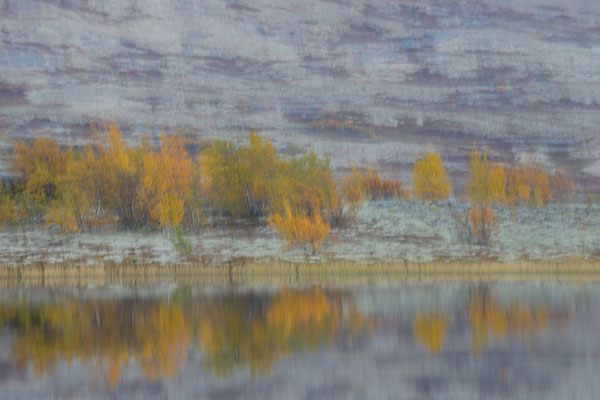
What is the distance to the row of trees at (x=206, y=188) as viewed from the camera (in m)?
24.0

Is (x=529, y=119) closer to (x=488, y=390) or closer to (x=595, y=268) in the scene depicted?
(x=595, y=268)

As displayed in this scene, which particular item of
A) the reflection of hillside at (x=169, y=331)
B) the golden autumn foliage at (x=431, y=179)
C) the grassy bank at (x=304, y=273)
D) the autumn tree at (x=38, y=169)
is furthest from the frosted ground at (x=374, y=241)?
the reflection of hillside at (x=169, y=331)

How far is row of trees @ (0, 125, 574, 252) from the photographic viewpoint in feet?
78.9

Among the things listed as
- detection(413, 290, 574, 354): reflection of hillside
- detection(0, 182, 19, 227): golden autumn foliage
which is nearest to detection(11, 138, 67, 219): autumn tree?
detection(0, 182, 19, 227): golden autumn foliage

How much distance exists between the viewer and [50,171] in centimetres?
2516

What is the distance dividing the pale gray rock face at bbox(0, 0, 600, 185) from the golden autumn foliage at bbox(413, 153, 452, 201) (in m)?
0.40

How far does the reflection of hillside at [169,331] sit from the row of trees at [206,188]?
31.1 feet

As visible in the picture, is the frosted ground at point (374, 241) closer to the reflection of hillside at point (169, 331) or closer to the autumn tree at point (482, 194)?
the autumn tree at point (482, 194)

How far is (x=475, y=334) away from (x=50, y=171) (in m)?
17.5

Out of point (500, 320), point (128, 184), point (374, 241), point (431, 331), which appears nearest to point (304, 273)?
point (374, 241)

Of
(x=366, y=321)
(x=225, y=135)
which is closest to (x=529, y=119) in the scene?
(x=225, y=135)

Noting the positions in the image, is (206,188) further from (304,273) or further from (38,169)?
(304,273)

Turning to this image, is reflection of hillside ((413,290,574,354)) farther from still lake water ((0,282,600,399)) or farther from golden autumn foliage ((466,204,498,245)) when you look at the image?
golden autumn foliage ((466,204,498,245))

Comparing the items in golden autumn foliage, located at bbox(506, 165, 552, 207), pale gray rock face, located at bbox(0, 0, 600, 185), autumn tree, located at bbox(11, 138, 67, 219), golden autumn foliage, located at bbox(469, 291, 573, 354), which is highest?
pale gray rock face, located at bbox(0, 0, 600, 185)
